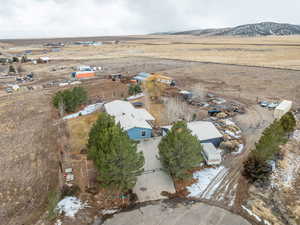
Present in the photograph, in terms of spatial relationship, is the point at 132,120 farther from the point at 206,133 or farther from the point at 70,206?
the point at 70,206

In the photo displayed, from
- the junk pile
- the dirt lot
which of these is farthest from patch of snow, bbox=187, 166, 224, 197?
the dirt lot

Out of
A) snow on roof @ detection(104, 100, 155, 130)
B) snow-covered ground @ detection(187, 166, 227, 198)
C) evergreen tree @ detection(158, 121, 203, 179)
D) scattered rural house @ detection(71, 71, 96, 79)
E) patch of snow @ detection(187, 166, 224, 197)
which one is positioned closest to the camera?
evergreen tree @ detection(158, 121, 203, 179)

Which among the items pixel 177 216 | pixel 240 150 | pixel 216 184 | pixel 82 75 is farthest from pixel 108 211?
pixel 82 75

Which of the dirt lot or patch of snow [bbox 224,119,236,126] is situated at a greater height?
patch of snow [bbox 224,119,236,126]

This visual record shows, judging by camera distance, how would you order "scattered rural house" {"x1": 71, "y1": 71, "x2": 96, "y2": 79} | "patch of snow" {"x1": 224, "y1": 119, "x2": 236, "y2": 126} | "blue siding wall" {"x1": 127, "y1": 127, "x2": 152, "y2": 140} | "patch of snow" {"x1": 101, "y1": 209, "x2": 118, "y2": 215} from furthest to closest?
1. "scattered rural house" {"x1": 71, "y1": 71, "x2": 96, "y2": 79}
2. "patch of snow" {"x1": 224, "y1": 119, "x2": 236, "y2": 126}
3. "blue siding wall" {"x1": 127, "y1": 127, "x2": 152, "y2": 140}
4. "patch of snow" {"x1": 101, "y1": 209, "x2": 118, "y2": 215}

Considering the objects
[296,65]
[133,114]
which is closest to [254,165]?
[133,114]

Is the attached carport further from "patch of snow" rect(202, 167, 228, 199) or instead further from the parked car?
the parked car

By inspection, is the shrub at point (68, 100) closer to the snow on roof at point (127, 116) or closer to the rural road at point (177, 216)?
the snow on roof at point (127, 116)

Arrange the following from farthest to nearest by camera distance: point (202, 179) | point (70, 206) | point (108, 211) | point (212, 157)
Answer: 1. point (212, 157)
2. point (202, 179)
3. point (70, 206)
4. point (108, 211)

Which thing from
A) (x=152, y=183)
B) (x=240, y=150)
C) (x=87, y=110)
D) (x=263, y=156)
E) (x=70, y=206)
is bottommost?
(x=70, y=206)

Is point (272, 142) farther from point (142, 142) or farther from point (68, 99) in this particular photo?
point (68, 99)
